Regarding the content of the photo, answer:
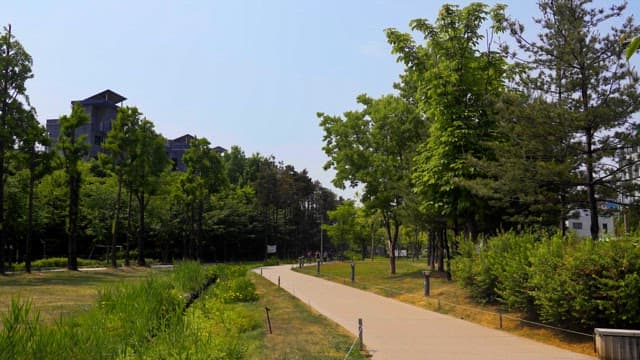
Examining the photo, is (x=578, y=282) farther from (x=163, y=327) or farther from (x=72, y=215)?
(x=72, y=215)

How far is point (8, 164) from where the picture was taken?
109ft

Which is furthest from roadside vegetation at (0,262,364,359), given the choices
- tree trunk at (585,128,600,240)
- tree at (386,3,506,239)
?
tree trunk at (585,128,600,240)

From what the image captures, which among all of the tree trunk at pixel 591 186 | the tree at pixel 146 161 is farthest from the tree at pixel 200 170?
the tree trunk at pixel 591 186

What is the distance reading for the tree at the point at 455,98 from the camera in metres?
22.3

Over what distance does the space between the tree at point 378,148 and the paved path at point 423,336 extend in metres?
14.6

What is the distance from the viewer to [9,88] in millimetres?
31969

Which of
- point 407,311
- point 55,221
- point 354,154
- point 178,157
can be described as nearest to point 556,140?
point 407,311

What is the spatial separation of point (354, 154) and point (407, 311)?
18725mm

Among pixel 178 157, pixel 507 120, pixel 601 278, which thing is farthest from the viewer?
pixel 178 157

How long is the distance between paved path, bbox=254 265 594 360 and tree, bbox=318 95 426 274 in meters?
14.6

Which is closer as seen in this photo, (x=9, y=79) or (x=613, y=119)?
(x=613, y=119)

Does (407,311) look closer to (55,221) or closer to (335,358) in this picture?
(335,358)

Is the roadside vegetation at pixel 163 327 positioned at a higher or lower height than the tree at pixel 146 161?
lower

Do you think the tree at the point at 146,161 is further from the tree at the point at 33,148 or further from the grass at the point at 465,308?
the grass at the point at 465,308
